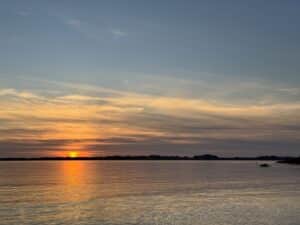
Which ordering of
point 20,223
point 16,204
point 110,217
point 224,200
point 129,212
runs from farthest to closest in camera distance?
point 224,200 → point 16,204 → point 129,212 → point 110,217 → point 20,223

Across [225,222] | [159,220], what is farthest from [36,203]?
[225,222]

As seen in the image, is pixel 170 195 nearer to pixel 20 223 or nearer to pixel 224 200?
pixel 224 200

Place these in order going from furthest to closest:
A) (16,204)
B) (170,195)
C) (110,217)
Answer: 1. (170,195)
2. (16,204)
3. (110,217)

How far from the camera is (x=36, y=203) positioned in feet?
152

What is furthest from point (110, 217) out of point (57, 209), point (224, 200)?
point (224, 200)

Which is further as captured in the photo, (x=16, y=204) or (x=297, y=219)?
(x=16, y=204)

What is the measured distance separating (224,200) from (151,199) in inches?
297

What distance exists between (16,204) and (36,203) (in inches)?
75.9

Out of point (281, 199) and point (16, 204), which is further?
point (281, 199)

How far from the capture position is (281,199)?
50.1m

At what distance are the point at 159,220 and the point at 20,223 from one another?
993cm

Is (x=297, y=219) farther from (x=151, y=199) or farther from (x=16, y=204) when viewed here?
(x=16, y=204)

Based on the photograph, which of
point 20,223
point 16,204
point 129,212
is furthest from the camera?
point 16,204

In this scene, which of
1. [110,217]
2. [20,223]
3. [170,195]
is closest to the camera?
[20,223]
